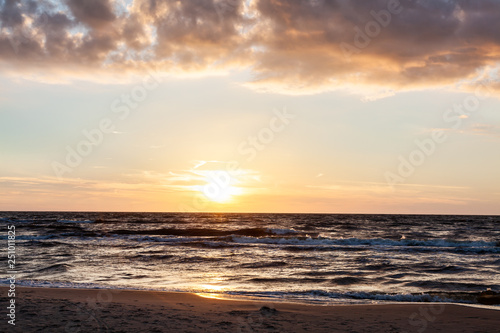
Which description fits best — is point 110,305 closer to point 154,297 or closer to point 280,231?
point 154,297

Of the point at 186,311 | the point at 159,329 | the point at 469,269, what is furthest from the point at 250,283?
the point at 469,269

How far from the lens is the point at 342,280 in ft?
55.3

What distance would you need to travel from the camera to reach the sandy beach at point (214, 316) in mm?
8711

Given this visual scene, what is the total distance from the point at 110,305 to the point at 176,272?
828 cm

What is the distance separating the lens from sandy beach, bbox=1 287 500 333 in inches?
343

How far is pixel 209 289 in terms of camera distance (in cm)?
1452

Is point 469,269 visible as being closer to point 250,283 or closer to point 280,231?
point 250,283

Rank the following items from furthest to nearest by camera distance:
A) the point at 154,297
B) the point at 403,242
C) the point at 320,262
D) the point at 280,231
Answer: the point at 280,231 → the point at 403,242 → the point at 320,262 → the point at 154,297

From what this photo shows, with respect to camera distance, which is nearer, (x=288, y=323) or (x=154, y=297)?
(x=288, y=323)

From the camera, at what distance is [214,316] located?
9891 millimetres

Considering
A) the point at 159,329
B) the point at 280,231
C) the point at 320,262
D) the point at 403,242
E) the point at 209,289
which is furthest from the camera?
the point at 280,231

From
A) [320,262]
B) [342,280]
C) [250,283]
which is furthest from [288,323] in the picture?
[320,262]

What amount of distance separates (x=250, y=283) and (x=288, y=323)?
267 inches

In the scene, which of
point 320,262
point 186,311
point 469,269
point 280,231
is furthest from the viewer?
point 280,231
